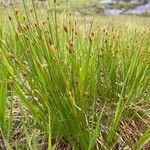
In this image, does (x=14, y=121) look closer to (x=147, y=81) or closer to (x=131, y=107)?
(x=131, y=107)

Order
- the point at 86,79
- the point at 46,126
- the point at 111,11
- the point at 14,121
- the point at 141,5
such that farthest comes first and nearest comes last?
the point at 141,5, the point at 111,11, the point at 14,121, the point at 86,79, the point at 46,126

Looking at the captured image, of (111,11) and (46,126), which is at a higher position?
(46,126)

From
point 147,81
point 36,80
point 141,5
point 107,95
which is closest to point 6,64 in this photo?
point 36,80

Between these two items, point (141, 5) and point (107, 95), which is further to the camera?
point (141, 5)

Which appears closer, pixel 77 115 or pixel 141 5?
pixel 77 115

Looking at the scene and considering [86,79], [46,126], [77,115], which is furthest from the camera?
[86,79]

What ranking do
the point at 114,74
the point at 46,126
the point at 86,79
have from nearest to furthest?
the point at 46,126
the point at 86,79
the point at 114,74

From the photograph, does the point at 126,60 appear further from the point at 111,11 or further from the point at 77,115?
the point at 111,11

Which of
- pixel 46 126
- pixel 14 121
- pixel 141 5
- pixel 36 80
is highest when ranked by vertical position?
pixel 36 80

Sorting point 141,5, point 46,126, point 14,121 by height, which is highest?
point 46,126

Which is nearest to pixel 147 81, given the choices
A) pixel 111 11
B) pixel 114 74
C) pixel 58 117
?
pixel 114 74
